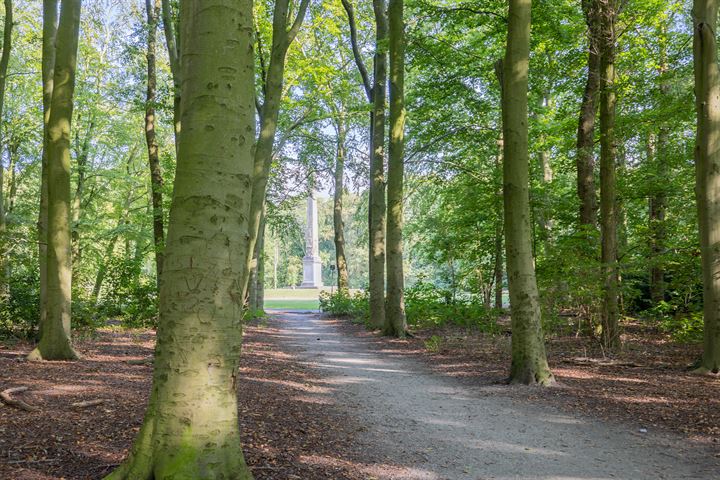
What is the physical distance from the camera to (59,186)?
26.3 feet

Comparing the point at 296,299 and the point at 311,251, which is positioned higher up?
the point at 311,251

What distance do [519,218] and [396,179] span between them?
604 cm

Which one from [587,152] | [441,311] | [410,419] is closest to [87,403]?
[410,419]

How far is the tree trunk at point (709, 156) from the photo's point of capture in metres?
7.45

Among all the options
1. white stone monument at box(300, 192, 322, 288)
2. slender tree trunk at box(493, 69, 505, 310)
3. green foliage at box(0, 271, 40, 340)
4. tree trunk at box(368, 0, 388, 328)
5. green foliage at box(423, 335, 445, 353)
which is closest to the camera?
green foliage at box(0, 271, 40, 340)

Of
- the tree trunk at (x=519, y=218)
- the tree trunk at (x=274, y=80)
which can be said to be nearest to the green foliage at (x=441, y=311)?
the tree trunk at (x=519, y=218)

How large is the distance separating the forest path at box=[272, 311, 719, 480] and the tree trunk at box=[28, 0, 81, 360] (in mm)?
4394

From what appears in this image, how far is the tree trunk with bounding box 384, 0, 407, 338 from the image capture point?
1291cm

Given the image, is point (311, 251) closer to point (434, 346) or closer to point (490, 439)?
point (434, 346)

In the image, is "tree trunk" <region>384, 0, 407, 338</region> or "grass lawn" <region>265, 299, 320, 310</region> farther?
"grass lawn" <region>265, 299, 320, 310</region>

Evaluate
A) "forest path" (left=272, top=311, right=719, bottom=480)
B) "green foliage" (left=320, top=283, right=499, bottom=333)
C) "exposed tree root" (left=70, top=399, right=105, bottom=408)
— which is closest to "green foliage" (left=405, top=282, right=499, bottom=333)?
"green foliage" (left=320, top=283, right=499, bottom=333)

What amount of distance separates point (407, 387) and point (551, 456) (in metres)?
3.22

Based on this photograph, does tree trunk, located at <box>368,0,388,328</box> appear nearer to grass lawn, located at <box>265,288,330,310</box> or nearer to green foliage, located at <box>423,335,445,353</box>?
green foliage, located at <box>423,335,445,353</box>

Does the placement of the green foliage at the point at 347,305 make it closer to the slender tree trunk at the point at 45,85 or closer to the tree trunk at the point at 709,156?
the slender tree trunk at the point at 45,85
